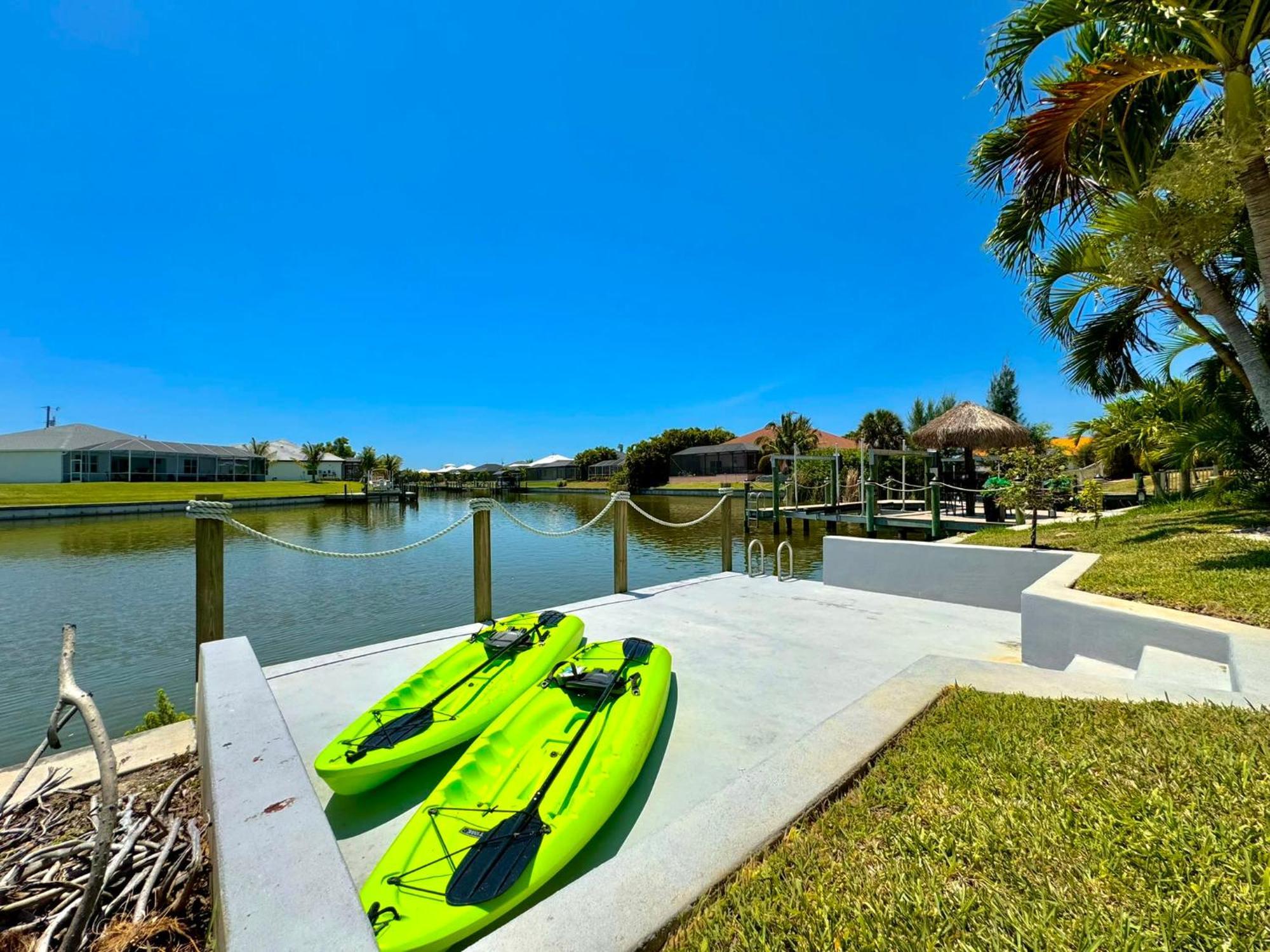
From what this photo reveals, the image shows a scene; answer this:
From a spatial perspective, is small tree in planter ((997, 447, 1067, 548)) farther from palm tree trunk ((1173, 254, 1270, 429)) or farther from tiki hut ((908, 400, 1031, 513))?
tiki hut ((908, 400, 1031, 513))

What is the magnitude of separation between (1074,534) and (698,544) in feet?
37.0

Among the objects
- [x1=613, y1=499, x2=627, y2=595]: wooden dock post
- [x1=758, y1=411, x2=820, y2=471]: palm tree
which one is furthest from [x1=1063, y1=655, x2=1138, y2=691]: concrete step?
[x1=758, y1=411, x2=820, y2=471]: palm tree

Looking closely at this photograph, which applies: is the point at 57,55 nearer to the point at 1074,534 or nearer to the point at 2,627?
the point at 2,627

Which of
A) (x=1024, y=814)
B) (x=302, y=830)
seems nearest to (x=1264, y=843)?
(x=1024, y=814)

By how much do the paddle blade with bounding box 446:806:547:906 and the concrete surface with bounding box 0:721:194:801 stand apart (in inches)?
94.2

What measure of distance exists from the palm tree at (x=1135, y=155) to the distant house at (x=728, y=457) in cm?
3924

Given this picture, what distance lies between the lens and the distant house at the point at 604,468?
6656cm

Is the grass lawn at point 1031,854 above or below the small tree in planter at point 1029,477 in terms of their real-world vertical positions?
below

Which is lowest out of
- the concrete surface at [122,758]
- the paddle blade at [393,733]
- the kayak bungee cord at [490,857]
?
the concrete surface at [122,758]

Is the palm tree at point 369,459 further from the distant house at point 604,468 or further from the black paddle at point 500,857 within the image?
the black paddle at point 500,857

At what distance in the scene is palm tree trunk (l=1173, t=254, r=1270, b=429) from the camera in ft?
17.8

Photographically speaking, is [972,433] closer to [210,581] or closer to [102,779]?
[210,581]

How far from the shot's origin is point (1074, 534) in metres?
8.19

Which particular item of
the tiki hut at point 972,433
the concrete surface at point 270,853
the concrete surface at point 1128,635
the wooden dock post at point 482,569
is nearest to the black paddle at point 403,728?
the concrete surface at point 270,853
